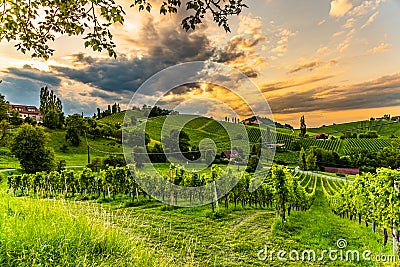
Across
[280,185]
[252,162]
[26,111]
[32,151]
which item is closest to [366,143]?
[252,162]

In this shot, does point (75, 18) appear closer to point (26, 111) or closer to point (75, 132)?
point (75, 132)

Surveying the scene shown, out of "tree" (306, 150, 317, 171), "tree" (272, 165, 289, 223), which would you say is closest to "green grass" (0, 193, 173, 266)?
"tree" (272, 165, 289, 223)

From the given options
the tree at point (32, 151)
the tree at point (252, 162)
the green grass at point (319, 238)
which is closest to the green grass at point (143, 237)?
the green grass at point (319, 238)

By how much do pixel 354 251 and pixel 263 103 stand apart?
4.36 m

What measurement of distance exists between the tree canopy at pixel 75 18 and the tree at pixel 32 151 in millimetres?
29813

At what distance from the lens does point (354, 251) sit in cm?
644

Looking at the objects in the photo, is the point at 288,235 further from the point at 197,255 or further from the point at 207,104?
the point at 207,104

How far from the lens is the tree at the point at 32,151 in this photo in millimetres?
30500

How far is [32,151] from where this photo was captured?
30.4 metres

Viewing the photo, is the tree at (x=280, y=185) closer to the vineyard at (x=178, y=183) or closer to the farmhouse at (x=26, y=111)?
the vineyard at (x=178, y=183)

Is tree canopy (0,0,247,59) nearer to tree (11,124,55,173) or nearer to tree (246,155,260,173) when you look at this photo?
tree (246,155,260,173)

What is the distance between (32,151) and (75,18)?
31.5 metres

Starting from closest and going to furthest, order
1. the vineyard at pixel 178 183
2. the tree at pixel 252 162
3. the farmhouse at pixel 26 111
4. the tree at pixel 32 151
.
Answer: the vineyard at pixel 178 183, the tree at pixel 32 151, the tree at pixel 252 162, the farmhouse at pixel 26 111

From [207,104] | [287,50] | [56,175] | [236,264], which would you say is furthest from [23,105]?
[236,264]
